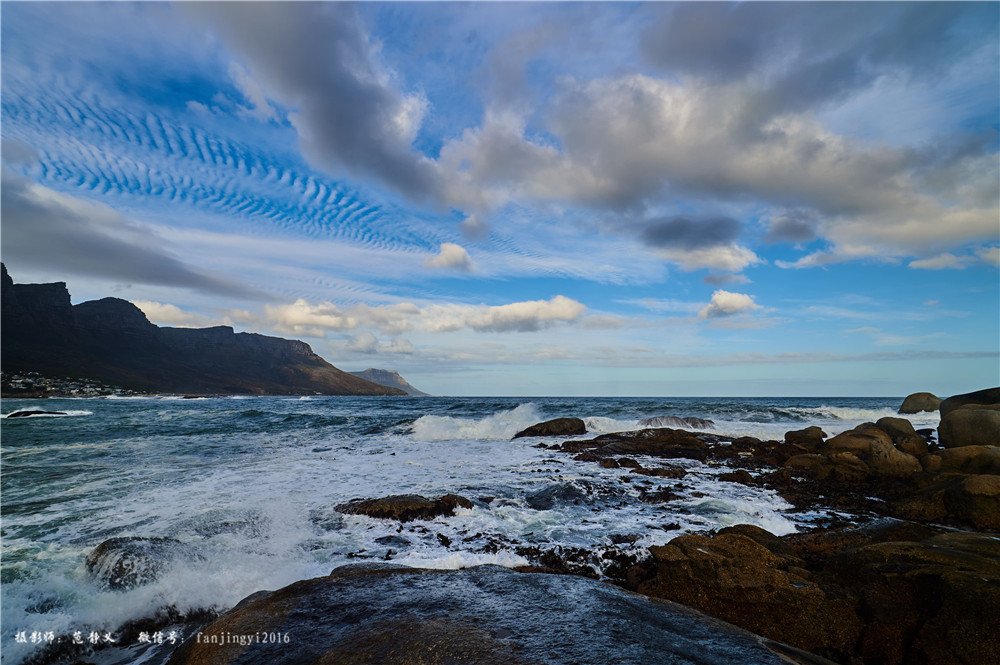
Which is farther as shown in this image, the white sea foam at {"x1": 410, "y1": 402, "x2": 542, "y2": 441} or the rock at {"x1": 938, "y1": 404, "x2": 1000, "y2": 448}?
the white sea foam at {"x1": 410, "y1": 402, "x2": 542, "y2": 441}

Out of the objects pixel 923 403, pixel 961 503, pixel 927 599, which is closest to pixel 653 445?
pixel 961 503

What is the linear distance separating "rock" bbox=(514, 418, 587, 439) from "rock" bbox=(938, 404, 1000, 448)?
17.2 meters

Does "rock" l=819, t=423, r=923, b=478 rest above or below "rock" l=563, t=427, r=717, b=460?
above

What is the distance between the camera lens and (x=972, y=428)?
16.4 metres

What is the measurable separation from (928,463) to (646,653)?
17099mm

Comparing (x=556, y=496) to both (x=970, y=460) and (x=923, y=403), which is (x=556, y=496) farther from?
(x=923, y=403)

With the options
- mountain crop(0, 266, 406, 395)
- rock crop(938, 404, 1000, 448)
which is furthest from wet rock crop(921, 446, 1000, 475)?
mountain crop(0, 266, 406, 395)

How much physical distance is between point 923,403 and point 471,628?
172 ft

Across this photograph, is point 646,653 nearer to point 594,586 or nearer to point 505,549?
point 594,586

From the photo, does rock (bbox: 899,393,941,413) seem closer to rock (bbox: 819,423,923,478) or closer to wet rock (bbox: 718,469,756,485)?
rock (bbox: 819,423,923,478)

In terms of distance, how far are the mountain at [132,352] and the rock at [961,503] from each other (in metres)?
139

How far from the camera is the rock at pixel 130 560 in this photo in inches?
226

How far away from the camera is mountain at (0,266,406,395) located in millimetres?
110938

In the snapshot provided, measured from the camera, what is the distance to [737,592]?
4676mm
